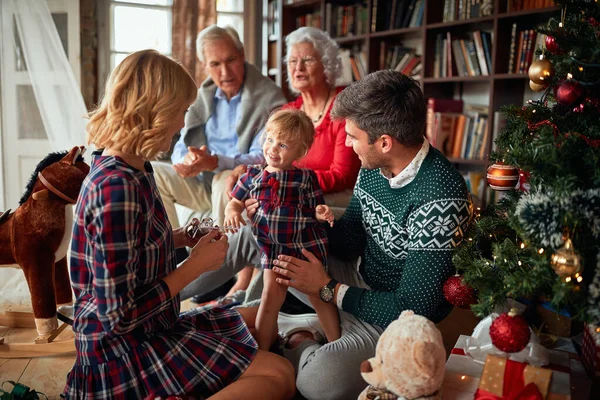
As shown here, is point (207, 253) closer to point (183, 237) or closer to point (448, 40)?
point (183, 237)

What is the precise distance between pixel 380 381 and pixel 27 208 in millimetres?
1418

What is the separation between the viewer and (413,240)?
1560 mm

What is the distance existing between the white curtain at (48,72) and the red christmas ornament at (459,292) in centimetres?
178

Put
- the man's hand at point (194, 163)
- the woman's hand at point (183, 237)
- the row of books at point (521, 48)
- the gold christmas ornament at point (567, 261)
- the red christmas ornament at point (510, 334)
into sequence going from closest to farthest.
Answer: the gold christmas ornament at point (567, 261)
the red christmas ornament at point (510, 334)
the woman's hand at point (183, 237)
the man's hand at point (194, 163)
the row of books at point (521, 48)

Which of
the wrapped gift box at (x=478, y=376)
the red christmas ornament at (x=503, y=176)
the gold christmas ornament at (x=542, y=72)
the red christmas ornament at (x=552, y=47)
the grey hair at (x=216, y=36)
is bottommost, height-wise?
the wrapped gift box at (x=478, y=376)

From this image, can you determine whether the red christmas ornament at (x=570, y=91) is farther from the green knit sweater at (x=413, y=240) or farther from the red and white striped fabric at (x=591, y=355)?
the red and white striped fabric at (x=591, y=355)

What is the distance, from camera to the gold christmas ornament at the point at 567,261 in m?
1.08

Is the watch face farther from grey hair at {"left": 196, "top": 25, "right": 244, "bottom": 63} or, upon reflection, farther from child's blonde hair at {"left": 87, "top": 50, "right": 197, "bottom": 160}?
grey hair at {"left": 196, "top": 25, "right": 244, "bottom": 63}

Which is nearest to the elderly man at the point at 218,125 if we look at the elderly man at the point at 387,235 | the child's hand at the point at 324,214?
the child's hand at the point at 324,214

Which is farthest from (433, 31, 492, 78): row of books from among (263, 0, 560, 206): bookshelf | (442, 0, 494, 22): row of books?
(442, 0, 494, 22): row of books

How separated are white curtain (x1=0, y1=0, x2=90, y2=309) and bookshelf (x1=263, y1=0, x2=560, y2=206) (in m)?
2.11

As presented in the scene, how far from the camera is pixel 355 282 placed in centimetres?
199

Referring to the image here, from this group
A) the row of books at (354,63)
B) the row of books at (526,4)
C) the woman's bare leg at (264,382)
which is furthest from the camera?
the row of books at (354,63)

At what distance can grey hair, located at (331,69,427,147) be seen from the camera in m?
1.59
